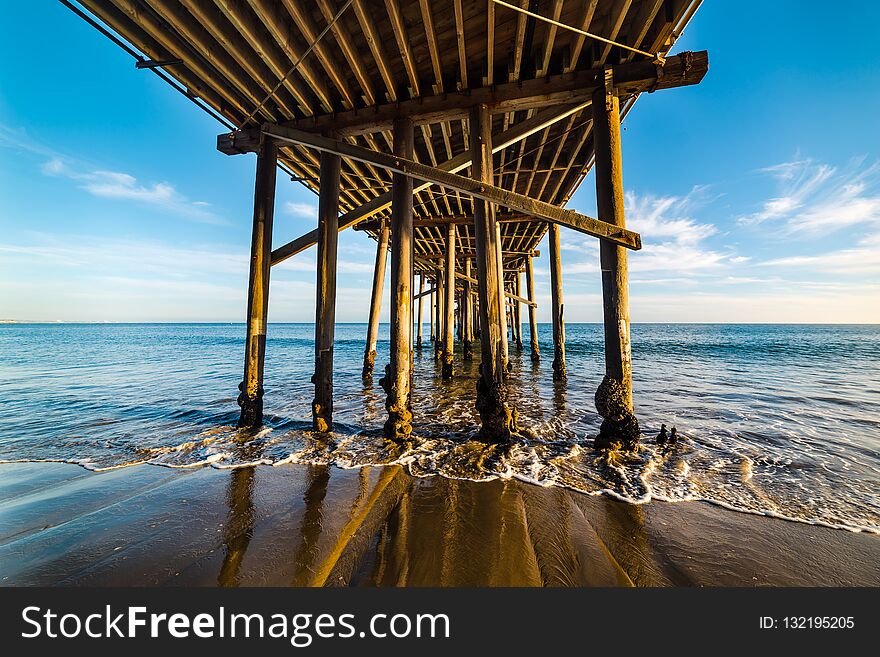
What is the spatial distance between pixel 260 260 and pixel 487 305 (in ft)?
12.2

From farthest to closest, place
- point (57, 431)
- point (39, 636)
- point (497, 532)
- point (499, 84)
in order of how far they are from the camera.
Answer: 1. point (57, 431)
2. point (499, 84)
3. point (497, 532)
4. point (39, 636)

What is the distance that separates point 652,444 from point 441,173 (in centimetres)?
490

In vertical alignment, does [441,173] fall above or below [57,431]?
above

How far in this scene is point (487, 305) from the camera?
178 inches

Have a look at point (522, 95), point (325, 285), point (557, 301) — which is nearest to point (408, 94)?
point (522, 95)

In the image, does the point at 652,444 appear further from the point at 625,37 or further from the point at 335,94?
the point at 335,94

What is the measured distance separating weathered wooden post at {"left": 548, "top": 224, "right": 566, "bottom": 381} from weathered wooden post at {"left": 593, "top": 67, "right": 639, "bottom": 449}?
718 centimetres

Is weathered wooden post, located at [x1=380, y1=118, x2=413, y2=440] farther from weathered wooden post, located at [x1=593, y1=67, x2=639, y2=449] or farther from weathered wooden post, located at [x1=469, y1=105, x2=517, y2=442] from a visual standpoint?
weathered wooden post, located at [x1=593, y1=67, x2=639, y2=449]

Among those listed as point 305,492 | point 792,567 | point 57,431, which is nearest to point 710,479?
point 792,567

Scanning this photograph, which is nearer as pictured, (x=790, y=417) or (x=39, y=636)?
(x=39, y=636)

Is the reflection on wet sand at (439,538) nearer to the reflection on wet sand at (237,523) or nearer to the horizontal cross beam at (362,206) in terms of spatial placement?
the reflection on wet sand at (237,523)

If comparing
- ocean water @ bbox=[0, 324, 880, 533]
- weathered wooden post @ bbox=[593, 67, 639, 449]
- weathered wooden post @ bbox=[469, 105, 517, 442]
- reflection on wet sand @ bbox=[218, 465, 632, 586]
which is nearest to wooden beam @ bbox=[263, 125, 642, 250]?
weathered wooden post @ bbox=[593, 67, 639, 449]

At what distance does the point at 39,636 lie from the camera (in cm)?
166

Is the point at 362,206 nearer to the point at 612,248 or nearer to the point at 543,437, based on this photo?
the point at 612,248
